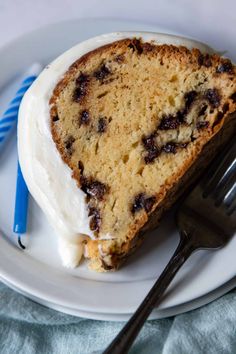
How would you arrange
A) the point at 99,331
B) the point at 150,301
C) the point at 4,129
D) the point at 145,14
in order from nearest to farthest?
the point at 150,301 < the point at 99,331 < the point at 4,129 < the point at 145,14

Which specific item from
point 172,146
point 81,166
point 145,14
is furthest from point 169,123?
point 145,14

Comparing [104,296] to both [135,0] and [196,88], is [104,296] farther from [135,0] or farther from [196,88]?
[135,0]

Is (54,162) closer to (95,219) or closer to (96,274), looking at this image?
(95,219)

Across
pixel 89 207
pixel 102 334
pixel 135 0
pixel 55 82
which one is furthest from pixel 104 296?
pixel 135 0

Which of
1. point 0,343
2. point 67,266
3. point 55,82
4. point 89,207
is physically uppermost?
point 55,82

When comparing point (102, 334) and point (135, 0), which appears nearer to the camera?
point (102, 334)

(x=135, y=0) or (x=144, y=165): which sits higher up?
(x=135, y=0)

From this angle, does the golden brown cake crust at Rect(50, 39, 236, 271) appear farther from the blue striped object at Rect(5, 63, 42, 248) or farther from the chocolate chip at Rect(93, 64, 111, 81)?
the blue striped object at Rect(5, 63, 42, 248)

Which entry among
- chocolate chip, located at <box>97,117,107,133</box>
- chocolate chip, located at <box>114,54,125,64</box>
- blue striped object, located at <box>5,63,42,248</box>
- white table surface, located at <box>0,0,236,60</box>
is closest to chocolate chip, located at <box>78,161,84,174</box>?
chocolate chip, located at <box>97,117,107,133</box>

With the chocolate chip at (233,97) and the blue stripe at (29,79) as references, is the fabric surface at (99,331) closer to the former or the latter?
the chocolate chip at (233,97)
